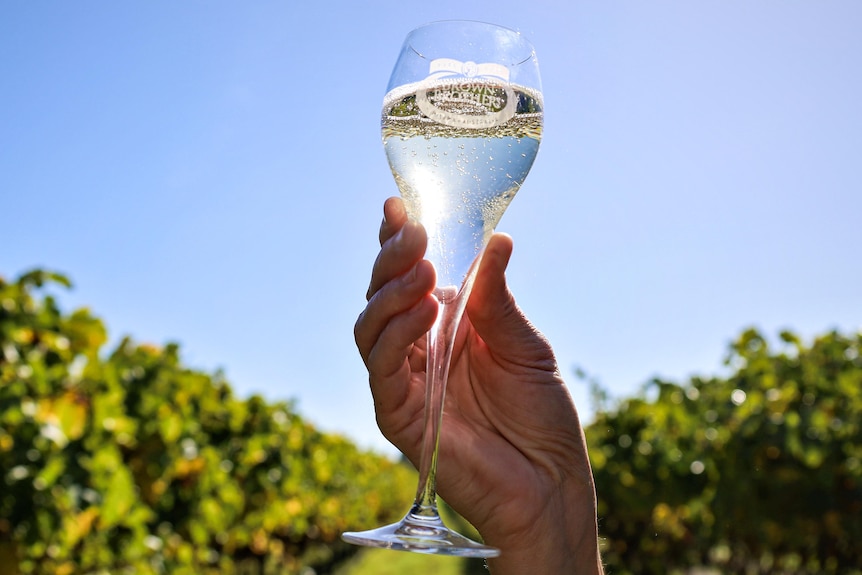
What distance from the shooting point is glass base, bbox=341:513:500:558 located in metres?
1.33

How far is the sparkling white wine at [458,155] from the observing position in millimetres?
1501

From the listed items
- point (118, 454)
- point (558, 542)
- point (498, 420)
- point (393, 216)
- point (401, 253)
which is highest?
point (393, 216)

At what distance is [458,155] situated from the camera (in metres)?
1.50

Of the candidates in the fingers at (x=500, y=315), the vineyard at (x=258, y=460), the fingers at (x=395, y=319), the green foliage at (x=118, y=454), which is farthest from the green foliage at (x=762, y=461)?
the fingers at (x=395, y=319)

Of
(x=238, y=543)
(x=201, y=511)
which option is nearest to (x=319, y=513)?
(x=238, y=543)

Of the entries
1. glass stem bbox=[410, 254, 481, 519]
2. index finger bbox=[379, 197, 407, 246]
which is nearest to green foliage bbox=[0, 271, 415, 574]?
index finger bbox=[379, 197, 407, 246]

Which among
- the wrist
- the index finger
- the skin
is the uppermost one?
the index finger

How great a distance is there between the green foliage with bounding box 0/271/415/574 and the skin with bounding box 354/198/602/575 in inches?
90.5

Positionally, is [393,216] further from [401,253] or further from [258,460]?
[258,460]

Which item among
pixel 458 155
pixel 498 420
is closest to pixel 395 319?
pixel 458 155

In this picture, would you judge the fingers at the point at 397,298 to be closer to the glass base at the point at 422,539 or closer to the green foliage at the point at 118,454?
the glass base at the point at 422,539

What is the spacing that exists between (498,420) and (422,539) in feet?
1.90

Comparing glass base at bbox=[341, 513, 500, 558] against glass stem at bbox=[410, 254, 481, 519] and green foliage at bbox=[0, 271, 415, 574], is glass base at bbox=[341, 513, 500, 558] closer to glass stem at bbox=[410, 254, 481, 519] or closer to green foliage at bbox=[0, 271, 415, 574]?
glass stem at bbox=[410, 254, 481, 519]

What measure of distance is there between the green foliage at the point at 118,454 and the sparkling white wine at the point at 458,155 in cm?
258
